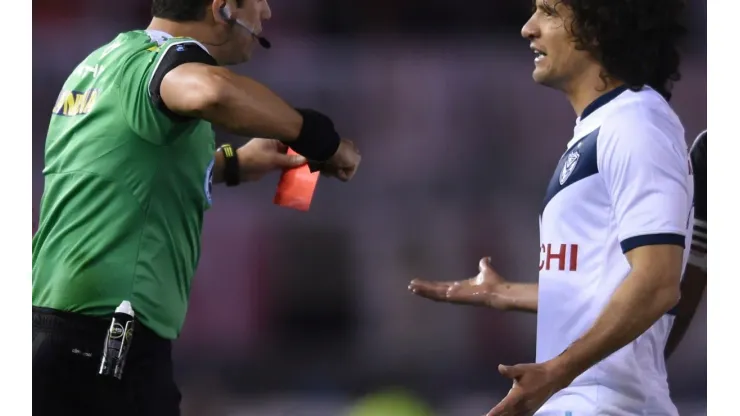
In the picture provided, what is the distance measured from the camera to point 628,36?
2045 millimetres

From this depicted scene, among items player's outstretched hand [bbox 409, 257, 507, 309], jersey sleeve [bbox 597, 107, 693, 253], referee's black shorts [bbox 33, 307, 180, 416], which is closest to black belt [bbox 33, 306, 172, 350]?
referee's black shorts [bbox 33, 307, 180, 416]

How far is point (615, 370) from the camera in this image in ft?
6.12

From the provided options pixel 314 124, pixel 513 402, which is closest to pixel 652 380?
pixel 513 402

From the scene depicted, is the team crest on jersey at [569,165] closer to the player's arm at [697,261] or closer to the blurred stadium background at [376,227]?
the player's arm at [697,261]

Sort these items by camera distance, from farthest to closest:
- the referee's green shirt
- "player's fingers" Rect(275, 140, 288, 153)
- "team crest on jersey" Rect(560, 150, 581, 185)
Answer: "player's fingers" Rect(275, 140, 288, 153) < the referee's green shirt < "team crest on jersey" Rect(560, 150, 581, 185)

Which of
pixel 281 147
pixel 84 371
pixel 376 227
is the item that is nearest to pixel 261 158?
pixel 281 147

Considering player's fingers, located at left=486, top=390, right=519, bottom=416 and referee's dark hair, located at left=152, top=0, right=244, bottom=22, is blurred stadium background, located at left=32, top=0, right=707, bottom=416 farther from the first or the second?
player's fingers, located at left=486, top=390, right=519, bottom=416

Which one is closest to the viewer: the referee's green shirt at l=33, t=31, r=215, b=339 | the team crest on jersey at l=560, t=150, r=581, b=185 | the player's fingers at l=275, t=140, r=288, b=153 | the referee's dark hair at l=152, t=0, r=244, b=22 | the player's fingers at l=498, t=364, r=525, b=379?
the player's fingers at l=498, t=364, r=525, b=379

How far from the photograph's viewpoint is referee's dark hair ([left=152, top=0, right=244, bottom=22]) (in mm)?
2234

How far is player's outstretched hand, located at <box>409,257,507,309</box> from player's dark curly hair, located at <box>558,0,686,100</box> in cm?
50

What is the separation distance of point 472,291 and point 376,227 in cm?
131

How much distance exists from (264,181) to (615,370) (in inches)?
80.2

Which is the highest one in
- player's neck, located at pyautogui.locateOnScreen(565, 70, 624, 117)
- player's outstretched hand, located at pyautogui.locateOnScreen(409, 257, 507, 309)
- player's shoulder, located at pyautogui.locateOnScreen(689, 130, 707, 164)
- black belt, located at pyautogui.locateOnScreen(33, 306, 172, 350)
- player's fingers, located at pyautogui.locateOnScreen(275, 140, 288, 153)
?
player's neck, located at pyautogui.locateOnScreen(565, 70, 624, 117)

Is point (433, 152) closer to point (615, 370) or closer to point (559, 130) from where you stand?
point (559, 130)
